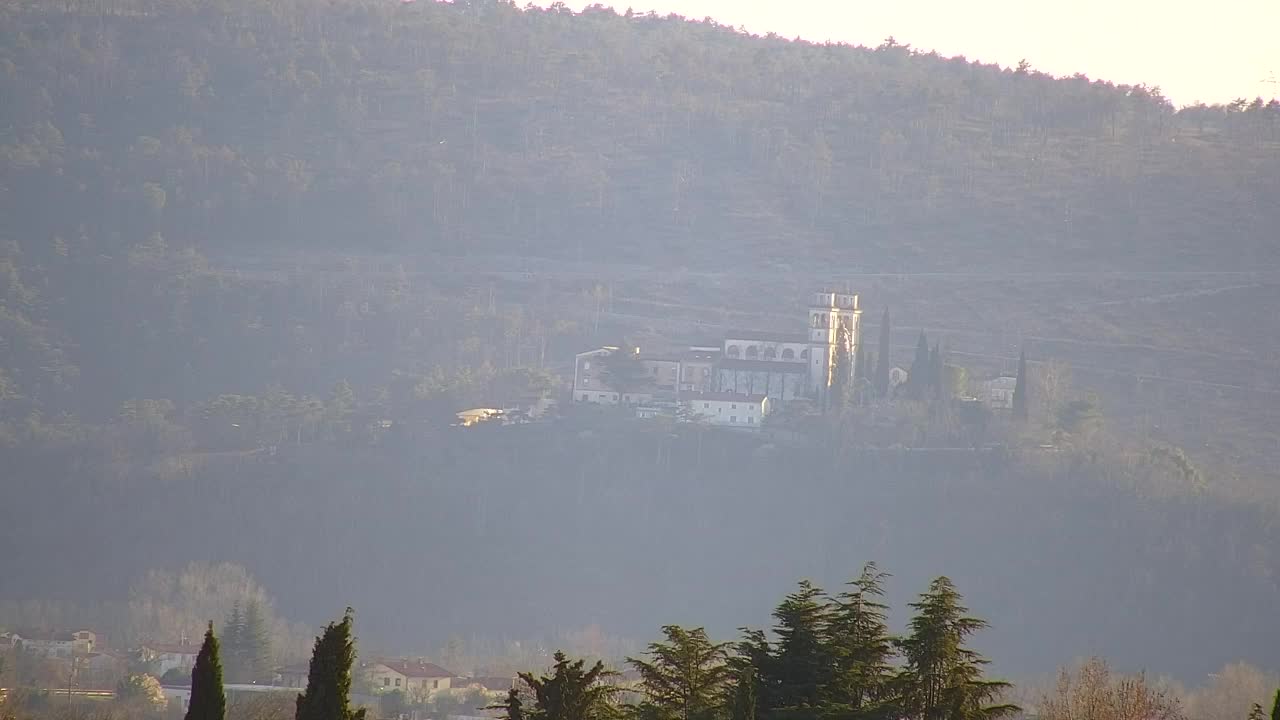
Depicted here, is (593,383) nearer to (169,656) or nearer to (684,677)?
(169,656)

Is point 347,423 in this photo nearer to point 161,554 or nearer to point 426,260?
point 161,554

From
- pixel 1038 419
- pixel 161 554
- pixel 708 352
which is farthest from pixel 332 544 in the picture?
pixel 1038 419

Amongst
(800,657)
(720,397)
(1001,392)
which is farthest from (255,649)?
(1001,392)

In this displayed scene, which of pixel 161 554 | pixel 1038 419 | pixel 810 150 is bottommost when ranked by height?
pixel 161 554

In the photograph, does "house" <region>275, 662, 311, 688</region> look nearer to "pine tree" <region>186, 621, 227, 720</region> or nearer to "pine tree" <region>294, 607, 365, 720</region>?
"pine tree" <region>186, 621, 227, 720</region>

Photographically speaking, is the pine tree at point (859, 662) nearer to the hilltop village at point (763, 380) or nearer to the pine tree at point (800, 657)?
the pine tree at point (800, 657)

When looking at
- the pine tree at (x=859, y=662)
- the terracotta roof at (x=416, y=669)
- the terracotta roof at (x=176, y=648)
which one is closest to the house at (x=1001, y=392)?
the terracotta roof at (x=416, y=669)
